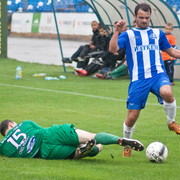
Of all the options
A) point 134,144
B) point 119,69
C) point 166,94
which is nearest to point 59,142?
point 134,144

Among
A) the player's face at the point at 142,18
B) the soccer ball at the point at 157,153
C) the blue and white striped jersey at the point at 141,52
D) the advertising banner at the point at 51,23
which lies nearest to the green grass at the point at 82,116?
the soccer ball at the point at 157,153

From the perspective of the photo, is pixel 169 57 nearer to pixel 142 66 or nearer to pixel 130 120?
pixel 142 66

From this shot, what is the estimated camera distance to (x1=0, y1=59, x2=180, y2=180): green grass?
707cm

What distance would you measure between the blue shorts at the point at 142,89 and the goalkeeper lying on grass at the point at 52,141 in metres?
0.83

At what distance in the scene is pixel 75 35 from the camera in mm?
39438

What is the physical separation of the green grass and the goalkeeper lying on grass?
0.39 ft

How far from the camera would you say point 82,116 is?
477 inches

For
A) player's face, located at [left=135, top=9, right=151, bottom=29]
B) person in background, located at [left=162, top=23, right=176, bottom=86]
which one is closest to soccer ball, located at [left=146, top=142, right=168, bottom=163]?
player's face, located at [left=135, top=9, right=151, bottom=29]

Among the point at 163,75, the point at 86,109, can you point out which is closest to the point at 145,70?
the point at 163,75

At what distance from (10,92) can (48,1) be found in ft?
89.3

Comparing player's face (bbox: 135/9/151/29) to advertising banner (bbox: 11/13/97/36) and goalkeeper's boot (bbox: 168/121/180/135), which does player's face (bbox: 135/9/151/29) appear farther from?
advertising banner (bbox: 11/13/97/36)

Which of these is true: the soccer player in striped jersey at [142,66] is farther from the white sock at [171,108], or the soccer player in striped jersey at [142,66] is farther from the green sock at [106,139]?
the green sock at [106,139]

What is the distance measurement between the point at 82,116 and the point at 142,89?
383 centimetres

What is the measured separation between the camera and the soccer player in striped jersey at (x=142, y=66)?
840 centimetres
